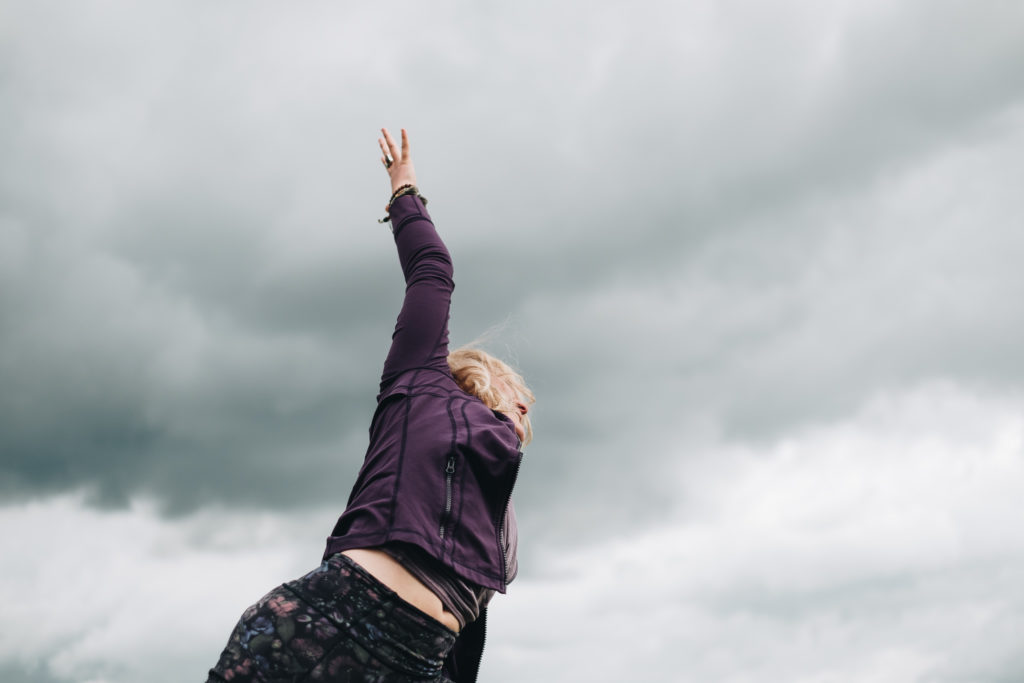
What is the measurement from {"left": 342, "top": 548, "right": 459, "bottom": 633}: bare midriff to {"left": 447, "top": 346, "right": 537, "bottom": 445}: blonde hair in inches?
50.7

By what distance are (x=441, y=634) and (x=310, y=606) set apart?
0.65 meters

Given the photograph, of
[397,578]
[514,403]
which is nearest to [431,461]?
[397,578]

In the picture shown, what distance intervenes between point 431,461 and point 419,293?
1072mm

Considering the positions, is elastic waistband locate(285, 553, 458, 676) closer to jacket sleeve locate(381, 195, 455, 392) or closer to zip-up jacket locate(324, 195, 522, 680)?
zip-up jacket locate(324, 195, 522, 680)

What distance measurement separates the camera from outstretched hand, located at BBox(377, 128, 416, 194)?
597 cm

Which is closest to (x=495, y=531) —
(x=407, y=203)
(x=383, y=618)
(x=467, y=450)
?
(x=467, y=450)

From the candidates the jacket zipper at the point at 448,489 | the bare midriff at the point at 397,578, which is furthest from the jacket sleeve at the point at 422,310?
the bare midriff at the point at 397,578

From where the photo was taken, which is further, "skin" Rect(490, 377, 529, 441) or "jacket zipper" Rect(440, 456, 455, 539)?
"skin" Rect(490, 377, 529, 441)

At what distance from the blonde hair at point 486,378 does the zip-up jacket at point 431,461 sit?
0.20 m

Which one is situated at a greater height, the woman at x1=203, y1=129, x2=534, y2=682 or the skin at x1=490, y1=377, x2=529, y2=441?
the skin at x1=490, y1=377, x2=529, y2=441

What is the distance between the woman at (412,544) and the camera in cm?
418

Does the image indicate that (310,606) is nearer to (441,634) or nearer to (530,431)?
(441,634)

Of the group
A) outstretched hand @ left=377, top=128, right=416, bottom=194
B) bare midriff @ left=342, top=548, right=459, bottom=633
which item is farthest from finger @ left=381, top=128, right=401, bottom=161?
bare midriff @ left=342, top=548, right=459, bottom=633

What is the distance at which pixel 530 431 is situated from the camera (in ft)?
19.3
